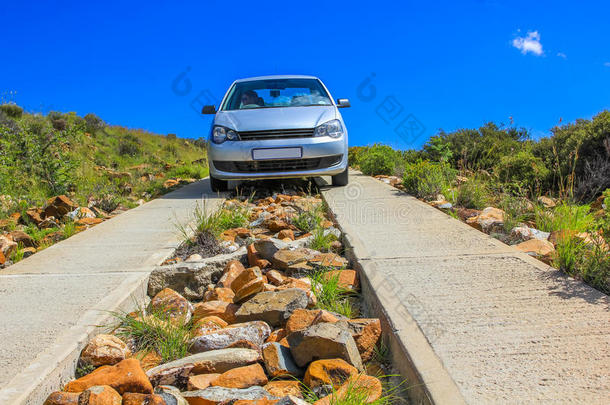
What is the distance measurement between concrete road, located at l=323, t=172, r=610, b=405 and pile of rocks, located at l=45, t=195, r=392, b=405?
22 cm

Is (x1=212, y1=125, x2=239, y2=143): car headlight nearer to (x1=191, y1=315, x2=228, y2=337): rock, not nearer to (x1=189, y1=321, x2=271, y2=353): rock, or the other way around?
(x1=191, y1=315, x2=228, y2=337): rock

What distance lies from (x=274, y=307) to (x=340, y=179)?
4756mm

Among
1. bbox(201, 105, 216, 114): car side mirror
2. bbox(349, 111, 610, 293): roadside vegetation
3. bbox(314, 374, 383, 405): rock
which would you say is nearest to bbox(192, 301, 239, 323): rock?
bbox(314, 374, 383, 405): rock

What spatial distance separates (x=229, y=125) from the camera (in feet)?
20.5

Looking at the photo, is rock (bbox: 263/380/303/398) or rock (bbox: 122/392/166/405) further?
rock (bbox: 263/380/303/398)

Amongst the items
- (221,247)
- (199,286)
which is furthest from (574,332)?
(221,247)

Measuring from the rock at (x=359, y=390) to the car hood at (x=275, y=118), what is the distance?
474 cm

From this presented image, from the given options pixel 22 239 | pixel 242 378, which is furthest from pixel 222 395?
pixel 22 239

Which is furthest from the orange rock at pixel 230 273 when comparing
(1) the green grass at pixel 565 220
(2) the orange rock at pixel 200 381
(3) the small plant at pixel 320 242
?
(1) the green grass at pixel 565 220

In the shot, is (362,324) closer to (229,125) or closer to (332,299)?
(332,299)

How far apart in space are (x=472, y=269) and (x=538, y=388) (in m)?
1.21

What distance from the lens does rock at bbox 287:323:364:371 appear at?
5.98ft

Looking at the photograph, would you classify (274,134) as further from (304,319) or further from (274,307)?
(304,319)

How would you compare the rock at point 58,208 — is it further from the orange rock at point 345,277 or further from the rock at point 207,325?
the orange rock at point 345,277
